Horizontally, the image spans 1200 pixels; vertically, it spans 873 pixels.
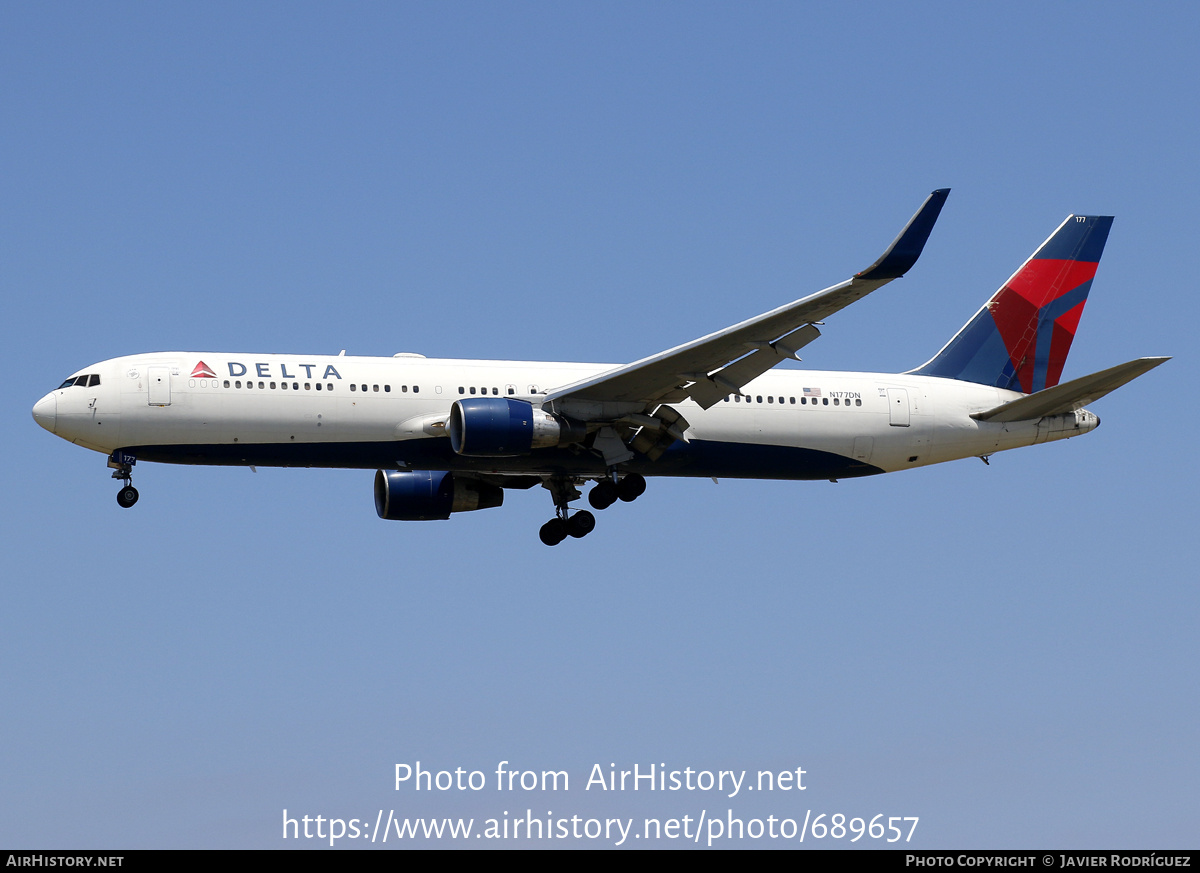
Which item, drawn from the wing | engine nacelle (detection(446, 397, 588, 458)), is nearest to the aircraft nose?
engine nacelle (detection(446, 397, 588, 458))

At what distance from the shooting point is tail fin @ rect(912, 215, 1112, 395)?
4541 cm

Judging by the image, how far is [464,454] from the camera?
38000mm

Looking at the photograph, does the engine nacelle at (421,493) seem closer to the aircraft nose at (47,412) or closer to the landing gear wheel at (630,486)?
the landing gear wheel at (630,486)

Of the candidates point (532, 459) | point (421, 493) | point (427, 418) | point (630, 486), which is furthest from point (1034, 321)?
point (427, 418)

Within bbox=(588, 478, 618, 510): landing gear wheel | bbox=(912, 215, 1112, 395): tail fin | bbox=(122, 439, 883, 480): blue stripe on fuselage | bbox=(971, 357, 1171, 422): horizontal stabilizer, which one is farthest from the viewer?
bbox=(912, 215, 1112, 395): tail fin

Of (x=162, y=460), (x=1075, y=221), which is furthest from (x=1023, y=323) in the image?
(x=162, y=460)

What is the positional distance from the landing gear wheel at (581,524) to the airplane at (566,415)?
0.04 m

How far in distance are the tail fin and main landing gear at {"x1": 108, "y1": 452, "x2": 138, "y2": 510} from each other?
70.0ft

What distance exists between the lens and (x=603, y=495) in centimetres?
4153

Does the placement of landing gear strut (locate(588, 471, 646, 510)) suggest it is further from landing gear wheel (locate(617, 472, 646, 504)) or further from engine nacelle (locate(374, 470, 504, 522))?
engine nacelle (locate(374, 470, 504, 522))

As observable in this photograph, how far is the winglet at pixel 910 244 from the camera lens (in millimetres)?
32188

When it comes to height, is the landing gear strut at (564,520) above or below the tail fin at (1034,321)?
below

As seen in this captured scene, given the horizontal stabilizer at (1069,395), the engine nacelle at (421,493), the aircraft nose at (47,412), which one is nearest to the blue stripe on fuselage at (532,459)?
the aircraft nose at (47,412)

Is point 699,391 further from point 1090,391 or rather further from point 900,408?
point 1090,391
